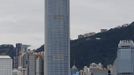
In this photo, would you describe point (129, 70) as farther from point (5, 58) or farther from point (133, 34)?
point (5, 58)

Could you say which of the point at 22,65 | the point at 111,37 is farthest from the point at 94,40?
the point at 22,65

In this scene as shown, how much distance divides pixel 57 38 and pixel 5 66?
15.6 m

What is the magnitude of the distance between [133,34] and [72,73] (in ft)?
45.7

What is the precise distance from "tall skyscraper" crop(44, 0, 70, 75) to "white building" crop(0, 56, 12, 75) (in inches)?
514

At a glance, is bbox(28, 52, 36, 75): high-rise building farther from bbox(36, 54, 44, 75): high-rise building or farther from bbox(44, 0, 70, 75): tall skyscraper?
bbox(44, 0, 70, 75): tall skyscraper

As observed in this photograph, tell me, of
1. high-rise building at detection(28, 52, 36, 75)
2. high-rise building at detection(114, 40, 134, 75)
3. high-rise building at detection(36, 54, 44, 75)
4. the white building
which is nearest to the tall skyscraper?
high-rise building at detection(36, 54, 44, 75)

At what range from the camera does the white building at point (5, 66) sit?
143 meters

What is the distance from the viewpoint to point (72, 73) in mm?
137250

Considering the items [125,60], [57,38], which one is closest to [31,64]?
[57,38]

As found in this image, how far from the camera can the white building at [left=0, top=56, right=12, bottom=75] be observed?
142750 millimetres

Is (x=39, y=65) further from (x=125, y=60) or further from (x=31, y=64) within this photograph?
(x=125, y=60)

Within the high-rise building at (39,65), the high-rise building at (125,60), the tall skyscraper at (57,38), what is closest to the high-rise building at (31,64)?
the high-rise building at (39,65)

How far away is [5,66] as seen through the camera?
465 feet

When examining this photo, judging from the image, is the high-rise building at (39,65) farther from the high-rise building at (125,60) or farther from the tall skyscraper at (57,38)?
the high-rise building at (125,60)
